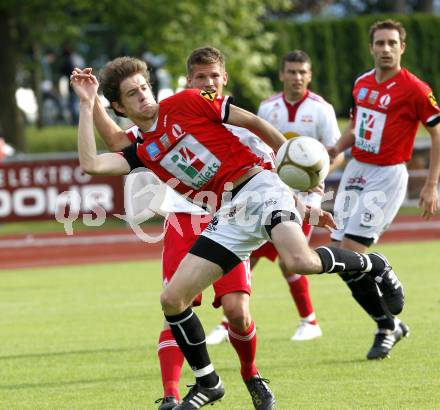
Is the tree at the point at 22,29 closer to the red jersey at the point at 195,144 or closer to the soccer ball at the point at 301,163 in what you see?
the red jersey at the point at 195,144

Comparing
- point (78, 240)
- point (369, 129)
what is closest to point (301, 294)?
point (369, 129)

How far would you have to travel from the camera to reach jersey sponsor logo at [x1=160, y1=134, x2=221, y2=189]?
240 inches

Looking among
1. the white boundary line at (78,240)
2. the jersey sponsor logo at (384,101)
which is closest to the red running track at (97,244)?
the white boundary line at (78,240)

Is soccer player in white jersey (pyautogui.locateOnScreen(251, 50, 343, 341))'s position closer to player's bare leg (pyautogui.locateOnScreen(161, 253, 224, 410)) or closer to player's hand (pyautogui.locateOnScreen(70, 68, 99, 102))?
player's bare leg (pyautogui.locateOnScreen(161, 253, 224, 410))

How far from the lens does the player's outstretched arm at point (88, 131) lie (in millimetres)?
5910

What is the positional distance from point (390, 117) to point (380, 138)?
0.18 metres

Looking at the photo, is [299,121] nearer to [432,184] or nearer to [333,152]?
[333,152]

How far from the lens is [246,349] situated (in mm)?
6238

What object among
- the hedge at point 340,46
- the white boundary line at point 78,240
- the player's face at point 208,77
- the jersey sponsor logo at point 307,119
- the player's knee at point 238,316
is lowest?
the white boundary line at point 78,240

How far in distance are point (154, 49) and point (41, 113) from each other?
656cm

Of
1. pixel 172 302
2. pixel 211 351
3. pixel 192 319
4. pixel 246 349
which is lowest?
pixel 211 351

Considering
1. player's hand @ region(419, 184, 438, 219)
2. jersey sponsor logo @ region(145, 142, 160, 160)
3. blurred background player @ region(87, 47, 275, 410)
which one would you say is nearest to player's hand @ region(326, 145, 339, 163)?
player's hand @ region(419, 184, 438, 219)

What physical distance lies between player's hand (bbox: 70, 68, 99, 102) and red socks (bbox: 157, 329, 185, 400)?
1.51 metres

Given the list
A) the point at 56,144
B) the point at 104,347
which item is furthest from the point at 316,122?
the point at 56,144
